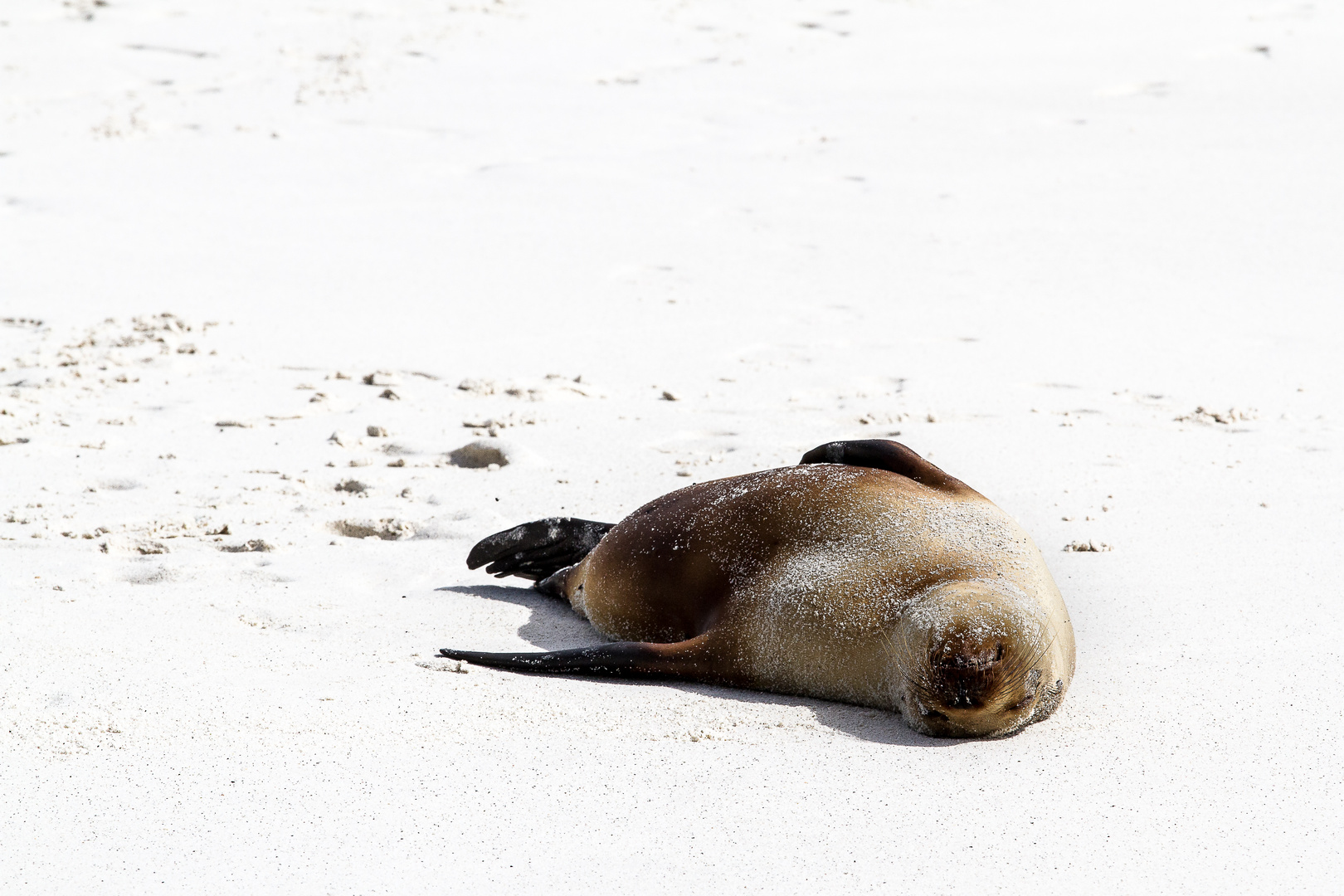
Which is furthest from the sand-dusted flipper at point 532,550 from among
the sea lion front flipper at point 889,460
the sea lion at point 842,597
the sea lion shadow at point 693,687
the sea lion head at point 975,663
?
the sea lion head at point 975,663

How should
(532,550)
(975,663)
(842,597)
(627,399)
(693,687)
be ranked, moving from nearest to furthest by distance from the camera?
(975,663) < (842,597) < (693,687) < (532,550) < (627,399)

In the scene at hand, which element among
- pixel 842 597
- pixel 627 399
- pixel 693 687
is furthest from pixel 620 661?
pixel 627 399

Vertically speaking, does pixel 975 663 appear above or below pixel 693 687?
above

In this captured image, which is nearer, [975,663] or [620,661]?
[975,663]

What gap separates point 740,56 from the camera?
11.6 meters

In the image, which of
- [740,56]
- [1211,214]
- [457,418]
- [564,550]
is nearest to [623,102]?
[740,56]

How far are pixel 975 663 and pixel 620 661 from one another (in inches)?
34.3

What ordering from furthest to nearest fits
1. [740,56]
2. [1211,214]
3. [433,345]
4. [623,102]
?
[740,56] → [623,102] → [1211,214] → [433,345]

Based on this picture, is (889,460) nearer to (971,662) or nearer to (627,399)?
(971,662)

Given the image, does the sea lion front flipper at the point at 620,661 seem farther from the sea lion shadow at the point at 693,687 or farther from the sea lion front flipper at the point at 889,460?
the sea lion front flipper at the point at 889,460

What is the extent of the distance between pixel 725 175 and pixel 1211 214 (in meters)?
3.17

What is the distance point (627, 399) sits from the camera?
224 inches

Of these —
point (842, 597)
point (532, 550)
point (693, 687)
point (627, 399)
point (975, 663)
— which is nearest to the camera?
point (975, 663)

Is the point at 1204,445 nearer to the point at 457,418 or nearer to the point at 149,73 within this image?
the point at 457,418
